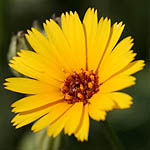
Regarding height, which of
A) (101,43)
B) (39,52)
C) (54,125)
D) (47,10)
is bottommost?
(54,125)

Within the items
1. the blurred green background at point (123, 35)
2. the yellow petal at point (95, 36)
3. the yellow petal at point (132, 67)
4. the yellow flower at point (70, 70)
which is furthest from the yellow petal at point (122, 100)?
the blurred green background at point (123, 35)

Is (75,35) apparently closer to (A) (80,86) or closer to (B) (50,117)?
(A) (80,86)

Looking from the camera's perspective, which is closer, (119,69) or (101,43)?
(119,69)

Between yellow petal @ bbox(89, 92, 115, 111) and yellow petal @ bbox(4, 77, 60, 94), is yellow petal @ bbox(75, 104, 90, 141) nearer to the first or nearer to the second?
yellow petal @ bbox(89, 92, 115, 111)

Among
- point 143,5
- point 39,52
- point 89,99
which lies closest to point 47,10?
point 143,5

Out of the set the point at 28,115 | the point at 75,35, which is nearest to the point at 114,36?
the point at 75,35

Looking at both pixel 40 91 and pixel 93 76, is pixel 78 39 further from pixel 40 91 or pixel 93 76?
pixel 40 91

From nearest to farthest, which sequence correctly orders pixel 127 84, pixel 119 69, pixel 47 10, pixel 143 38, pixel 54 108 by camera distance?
pixel 127 84
pixel 119 69
pixel 54 108
pixel 143 38
pixel 47 10

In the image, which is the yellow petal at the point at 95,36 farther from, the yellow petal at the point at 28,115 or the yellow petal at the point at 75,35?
the yellow petal at the point at 28,115
